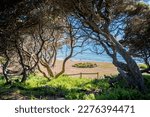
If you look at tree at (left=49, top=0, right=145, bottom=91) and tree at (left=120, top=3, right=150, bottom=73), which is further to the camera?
tree at (left=120, top=3, right=150, bottom=73)

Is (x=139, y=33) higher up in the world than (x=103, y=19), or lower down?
lower down

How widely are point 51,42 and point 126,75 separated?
10169mm

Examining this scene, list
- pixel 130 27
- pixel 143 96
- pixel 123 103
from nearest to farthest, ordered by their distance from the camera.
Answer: pixel 123 103, pixel 143 96, pixel 130 27

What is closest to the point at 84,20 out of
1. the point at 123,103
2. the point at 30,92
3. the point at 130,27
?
the point at 30,92

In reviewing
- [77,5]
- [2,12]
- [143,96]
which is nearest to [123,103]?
[143,96]

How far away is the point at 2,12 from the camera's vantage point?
1697cm

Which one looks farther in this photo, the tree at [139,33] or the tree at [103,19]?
the tree at [139,33]

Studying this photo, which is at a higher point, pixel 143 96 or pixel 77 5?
pixel 77 5

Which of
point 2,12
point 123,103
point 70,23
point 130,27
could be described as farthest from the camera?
point 130,27

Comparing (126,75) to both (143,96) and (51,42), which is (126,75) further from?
(51,42)

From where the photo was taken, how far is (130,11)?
21016 millimetres

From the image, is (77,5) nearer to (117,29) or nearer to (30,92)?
(30,92)

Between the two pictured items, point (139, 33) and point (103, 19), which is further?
point (139, 33)

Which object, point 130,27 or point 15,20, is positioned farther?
point 130,27
